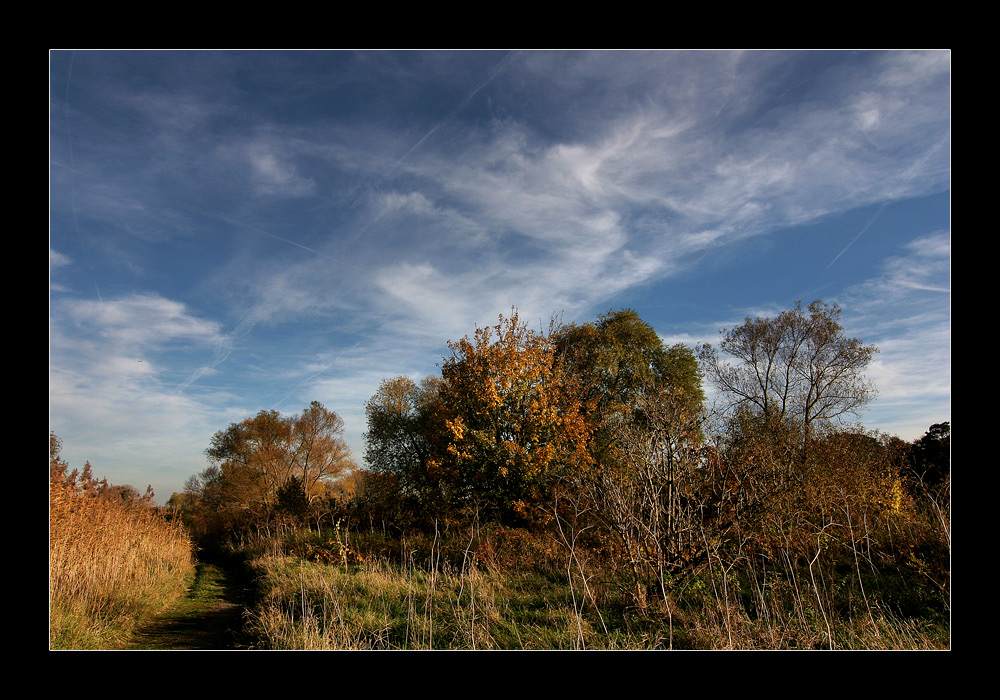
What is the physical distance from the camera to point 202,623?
8375mm

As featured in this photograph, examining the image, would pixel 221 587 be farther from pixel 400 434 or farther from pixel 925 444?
pixel 925 444

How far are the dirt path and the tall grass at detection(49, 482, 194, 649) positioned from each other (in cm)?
31

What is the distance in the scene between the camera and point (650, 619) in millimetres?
5980

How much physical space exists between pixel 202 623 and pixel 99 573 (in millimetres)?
1872

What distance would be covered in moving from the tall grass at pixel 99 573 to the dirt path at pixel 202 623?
0.31 meters

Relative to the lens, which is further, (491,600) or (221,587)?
(221,587)

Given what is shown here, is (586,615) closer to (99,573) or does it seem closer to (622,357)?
(99,573)

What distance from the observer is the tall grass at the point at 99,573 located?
20.4 feet

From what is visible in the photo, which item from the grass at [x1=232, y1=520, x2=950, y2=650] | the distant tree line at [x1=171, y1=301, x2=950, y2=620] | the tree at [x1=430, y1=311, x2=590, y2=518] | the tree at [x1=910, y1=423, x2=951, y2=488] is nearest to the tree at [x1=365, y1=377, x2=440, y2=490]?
the distant tree line at [x1=171, y1=301, x2=950, y2=620]

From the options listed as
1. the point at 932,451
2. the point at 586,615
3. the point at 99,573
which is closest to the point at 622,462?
the point at 586,615
